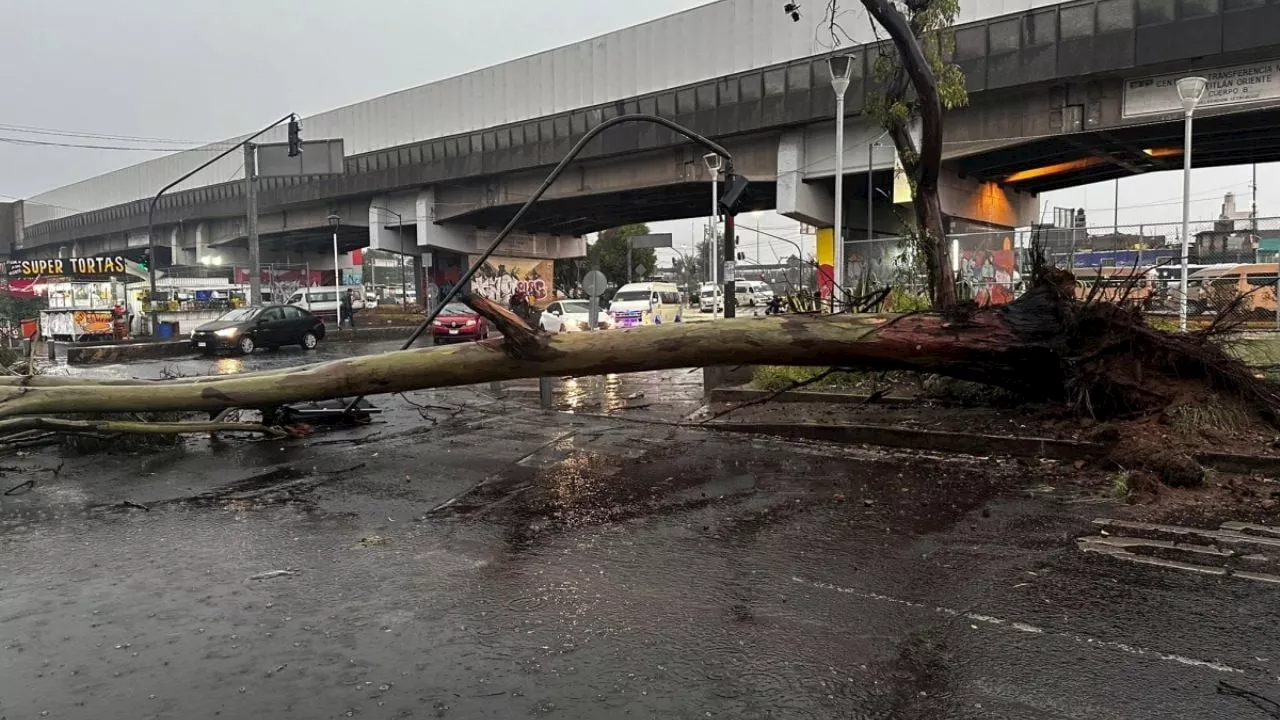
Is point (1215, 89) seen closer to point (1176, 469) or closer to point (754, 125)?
point (754, 125)

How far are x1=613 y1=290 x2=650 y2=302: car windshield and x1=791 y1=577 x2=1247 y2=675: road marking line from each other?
27402mm

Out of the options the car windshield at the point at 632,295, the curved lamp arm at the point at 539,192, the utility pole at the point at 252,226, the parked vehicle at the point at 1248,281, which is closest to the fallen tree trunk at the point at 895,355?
the curved lamp arm at the point at 539,192

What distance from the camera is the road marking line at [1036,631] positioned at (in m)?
3.67

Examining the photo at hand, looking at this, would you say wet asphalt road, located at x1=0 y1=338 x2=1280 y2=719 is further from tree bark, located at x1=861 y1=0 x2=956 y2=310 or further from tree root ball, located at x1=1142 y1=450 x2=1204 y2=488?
tree bark, located at x1=861 y1=0 x2=956 y2=310

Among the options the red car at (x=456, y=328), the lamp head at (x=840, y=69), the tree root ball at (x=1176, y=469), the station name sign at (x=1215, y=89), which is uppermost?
the station name sign at (x=1215, y=89)

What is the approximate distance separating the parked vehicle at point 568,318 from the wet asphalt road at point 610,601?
64.3ft

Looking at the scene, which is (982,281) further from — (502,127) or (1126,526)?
(502,127)

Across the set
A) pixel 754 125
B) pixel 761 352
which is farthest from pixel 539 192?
pixel 754 125

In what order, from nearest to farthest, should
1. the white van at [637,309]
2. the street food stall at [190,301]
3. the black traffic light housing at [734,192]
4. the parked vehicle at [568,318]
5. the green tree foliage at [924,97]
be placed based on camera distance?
the green tree foliage at [924,97]
the black traffic light housing at [734,192]
the parked vehicle at [568,318]
the white van at [637,309]
the street food stall at [190,301]

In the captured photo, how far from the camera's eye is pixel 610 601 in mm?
4582

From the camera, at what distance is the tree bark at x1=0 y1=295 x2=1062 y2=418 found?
796cm

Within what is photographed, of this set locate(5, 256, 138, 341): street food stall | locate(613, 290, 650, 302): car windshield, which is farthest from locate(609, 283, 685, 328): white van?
locate(5, 256, 138, 341): street food stall

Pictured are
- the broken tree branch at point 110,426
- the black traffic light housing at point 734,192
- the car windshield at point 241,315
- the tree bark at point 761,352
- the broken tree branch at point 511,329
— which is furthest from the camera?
the car windshield at point 241,315

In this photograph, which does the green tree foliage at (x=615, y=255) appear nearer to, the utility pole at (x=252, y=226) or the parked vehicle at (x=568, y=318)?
the parked vehicle at (x=568, y=318)
